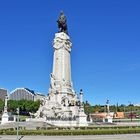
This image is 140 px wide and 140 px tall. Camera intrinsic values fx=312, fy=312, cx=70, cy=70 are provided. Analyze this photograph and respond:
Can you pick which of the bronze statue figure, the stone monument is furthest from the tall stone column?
the bronze statue figure

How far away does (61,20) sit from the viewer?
79.1m

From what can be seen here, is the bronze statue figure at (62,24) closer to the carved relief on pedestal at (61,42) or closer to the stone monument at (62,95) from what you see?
the stone monument at (62,95)

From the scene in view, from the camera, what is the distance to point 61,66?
72500mm

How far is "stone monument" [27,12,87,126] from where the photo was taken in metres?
64.5

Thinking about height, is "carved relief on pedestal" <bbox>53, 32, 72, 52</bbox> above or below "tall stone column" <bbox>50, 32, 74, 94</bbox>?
above

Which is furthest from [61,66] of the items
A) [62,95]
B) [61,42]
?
[62,95]

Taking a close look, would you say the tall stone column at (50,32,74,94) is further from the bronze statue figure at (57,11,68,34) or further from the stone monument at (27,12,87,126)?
the bronze statue figure at (57,11,68,34)

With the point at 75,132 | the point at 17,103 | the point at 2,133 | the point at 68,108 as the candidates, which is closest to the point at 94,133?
the point at 75,132

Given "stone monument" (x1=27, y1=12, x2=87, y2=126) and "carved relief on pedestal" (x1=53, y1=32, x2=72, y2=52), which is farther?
"carved relief on pedestal" (x1=53, y1=32, x2=72, y2=52)

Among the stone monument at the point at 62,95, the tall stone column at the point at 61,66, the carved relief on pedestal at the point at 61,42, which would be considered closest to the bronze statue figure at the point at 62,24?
the stone monument at the point at 62,95

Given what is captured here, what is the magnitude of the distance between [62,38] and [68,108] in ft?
56.2

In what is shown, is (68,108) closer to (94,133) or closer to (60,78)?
(60,78)

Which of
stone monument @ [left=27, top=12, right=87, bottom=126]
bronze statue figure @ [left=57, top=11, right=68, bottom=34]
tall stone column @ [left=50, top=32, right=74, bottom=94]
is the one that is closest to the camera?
stone monument @ [left=27, top=12, right=87, bottom=126]

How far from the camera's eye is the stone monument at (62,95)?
64500 mm
